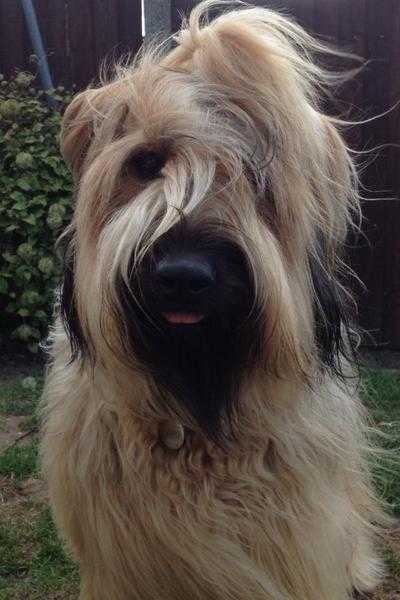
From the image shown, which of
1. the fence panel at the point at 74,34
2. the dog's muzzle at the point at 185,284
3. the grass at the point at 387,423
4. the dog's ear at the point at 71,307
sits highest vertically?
the dog's muzzle at the point at 185,284

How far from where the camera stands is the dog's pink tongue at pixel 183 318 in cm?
186

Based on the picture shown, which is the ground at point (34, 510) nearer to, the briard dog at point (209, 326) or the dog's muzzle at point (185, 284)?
the briard dog at point (209, 326)

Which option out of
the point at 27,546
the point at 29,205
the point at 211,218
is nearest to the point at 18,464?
the point at 27,546

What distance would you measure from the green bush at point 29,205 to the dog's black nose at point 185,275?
3.14m

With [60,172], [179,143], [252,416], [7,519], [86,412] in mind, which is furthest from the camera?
[60,172]

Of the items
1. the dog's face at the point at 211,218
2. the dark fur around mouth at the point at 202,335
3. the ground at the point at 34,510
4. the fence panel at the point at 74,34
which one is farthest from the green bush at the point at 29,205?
the dark fur around mouth at the point at 202,335

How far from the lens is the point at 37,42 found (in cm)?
510

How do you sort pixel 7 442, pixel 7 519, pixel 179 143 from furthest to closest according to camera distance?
pixel 7 442 < pixel 7 519 < pixel 179 143

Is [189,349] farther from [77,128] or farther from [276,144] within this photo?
[77,128]

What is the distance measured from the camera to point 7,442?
4.19 m

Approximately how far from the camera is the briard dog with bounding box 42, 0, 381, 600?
1.87 meters

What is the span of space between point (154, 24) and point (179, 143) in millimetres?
3565

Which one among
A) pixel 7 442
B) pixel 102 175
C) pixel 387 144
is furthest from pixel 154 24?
pixel 102 175

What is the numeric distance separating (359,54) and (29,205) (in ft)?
7.08
